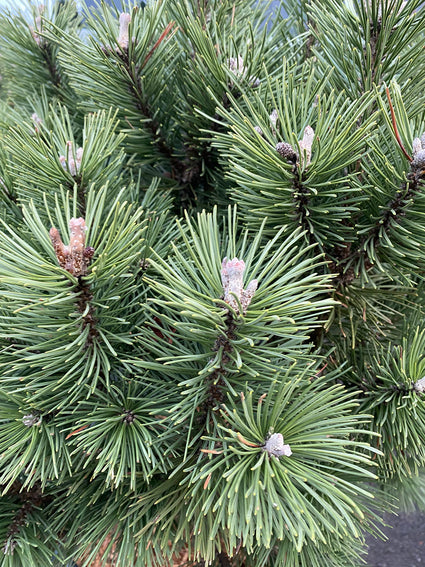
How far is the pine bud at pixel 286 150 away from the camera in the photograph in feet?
1.16

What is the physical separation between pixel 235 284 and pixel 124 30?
329 mm

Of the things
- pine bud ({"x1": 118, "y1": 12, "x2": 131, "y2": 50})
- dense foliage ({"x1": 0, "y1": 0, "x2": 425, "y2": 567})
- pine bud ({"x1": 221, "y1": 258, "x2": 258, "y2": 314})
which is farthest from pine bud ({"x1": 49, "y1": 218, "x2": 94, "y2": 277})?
pine bud ({"x1": 118, "y1": 12, "x2": 131, "y2": 50})

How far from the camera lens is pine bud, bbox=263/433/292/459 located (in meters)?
0.32

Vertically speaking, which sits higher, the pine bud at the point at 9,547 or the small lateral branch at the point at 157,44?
the small lateral branch at the point at 157,44

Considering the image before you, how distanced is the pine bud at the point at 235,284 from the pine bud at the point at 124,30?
0.30 m

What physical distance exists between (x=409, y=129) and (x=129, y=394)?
0.34 m

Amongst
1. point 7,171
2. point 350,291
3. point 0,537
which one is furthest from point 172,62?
point 0,537

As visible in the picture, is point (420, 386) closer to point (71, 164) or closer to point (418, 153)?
point (418, 153)

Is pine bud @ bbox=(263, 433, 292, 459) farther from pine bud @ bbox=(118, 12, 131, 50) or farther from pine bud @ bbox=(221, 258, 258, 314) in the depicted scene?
pine bud @ bbox=(118, 12, 131, 50)

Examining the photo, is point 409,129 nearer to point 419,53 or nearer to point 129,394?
point 419,53

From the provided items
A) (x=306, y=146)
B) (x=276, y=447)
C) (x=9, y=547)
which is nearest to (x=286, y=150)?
(x=306, y=146)

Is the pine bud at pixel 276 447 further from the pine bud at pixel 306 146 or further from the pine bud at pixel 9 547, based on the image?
the pine bud at pixel 9 547

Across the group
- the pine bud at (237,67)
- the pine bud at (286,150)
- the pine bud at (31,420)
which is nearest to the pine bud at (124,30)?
the pine bud at (237,67)

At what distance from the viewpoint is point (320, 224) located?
398 millimetres
